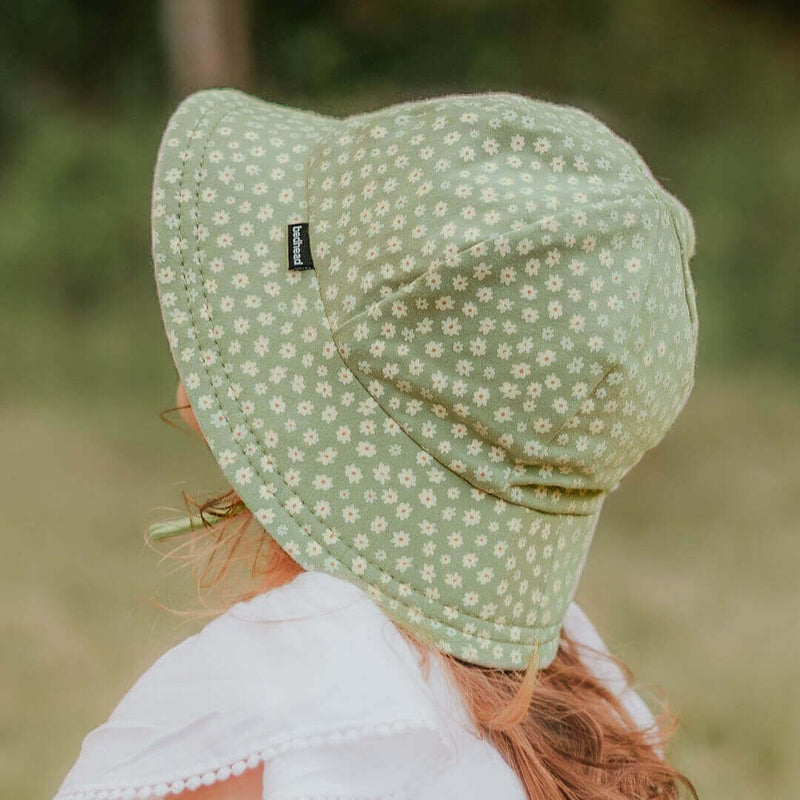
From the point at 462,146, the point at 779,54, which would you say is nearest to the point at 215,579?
the point at 462,146

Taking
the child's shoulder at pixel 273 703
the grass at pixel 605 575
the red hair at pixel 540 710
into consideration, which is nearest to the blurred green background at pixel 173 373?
the grass at pixel 605 575

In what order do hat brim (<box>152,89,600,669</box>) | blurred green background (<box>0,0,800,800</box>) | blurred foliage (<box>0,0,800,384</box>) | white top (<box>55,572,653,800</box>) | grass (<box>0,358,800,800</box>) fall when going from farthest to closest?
blurred foliage (<box>0,0,800,384</box>)
blurred green background (<box>0,0,800,800</box>)
grass (<box>0,358,800,800</box>)
hat brim (<box>152,89,600,669</box>)
white top (<box>55,572,653,800</box>)

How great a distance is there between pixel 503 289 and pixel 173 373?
253 cm

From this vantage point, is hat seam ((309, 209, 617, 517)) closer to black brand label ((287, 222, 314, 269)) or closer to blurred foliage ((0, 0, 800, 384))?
black brand label ((287, 222, 314, 269))

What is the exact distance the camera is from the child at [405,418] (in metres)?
→ 0.73

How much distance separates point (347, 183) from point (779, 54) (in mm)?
3581

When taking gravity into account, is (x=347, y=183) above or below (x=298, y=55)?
above

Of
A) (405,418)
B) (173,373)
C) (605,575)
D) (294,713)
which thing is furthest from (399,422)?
(173,373)

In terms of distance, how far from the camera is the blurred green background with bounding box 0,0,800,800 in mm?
2055

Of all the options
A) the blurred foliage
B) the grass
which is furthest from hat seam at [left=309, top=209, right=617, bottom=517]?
the blurred foliage

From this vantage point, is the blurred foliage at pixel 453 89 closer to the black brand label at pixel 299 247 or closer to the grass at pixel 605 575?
the grass at pixel 605 575

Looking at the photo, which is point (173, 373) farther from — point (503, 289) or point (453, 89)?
point (503, 289)

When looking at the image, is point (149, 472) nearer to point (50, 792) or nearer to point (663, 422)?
point (50, 792)

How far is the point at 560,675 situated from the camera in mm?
1021
